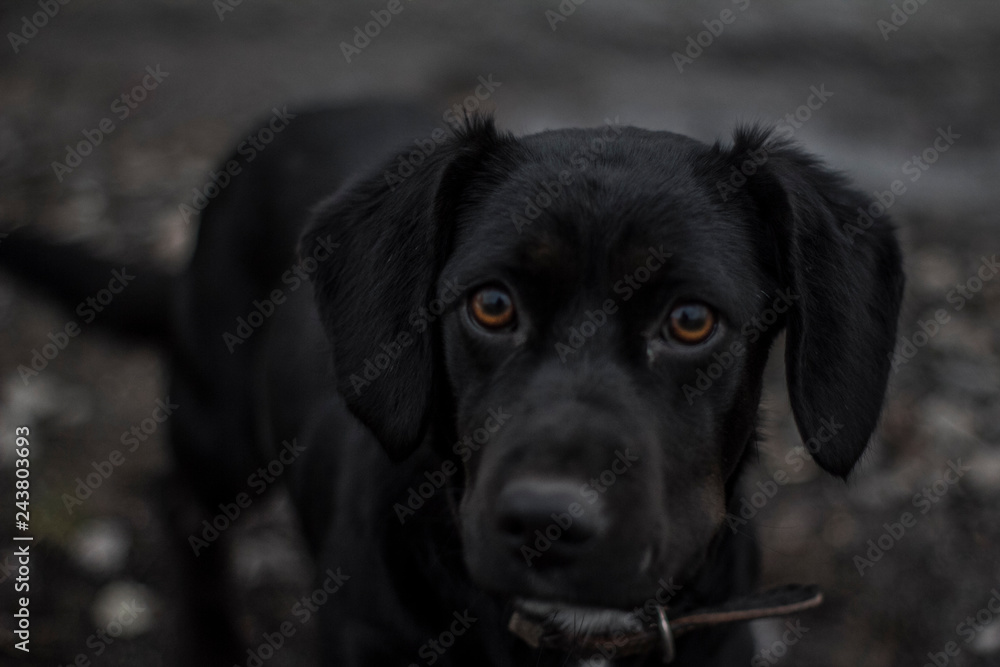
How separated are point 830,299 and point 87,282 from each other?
2942mm

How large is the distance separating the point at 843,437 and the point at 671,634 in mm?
665

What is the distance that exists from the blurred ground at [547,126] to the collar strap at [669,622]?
1.30 meters

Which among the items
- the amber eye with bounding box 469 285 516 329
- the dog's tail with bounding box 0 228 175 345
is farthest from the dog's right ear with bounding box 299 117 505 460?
the dog's tail with bounding box 0 228 175 345

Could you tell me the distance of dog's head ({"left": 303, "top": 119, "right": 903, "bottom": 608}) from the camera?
1932 mm

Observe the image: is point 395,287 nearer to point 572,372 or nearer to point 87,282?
point 572,372

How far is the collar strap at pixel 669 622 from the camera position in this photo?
2.33m

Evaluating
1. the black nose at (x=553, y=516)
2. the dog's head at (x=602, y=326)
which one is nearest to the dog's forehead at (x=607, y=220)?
the dog's head at (x=602, y=326)

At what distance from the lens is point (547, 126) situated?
21.0 ft

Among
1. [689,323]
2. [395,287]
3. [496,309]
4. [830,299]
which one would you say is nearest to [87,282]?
[395,287]

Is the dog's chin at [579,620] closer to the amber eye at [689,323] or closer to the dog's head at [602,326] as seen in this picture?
the dog's head at [602,326]

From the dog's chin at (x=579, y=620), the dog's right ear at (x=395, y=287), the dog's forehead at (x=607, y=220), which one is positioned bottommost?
the dog's chin at (x=579, y=620)

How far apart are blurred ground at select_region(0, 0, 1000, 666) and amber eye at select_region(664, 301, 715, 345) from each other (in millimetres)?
1078

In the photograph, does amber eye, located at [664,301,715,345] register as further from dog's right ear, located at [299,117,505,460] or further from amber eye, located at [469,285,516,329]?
dog's right ear, located at [299,117,505,460]

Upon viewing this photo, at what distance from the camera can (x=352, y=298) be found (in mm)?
2469
